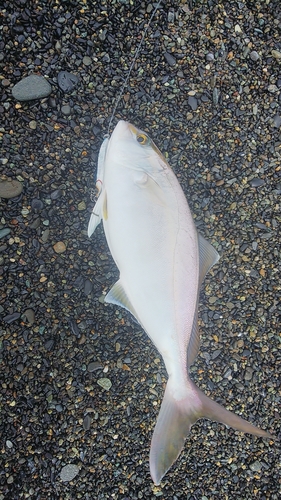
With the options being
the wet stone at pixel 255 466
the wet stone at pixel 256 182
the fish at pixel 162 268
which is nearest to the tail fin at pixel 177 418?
the fish at pixel 162 268

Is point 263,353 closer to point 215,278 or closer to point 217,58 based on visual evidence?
point 215,278

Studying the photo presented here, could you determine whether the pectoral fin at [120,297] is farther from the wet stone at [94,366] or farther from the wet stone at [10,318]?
the wet stone at [10,318]

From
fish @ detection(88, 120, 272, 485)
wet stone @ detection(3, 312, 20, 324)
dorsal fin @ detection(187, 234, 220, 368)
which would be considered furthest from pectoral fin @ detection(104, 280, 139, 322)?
wet stone @ detection(3, 312, 20, 324)

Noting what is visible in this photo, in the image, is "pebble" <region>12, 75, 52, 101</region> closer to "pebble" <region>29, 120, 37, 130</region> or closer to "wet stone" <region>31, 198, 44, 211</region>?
"pebble" <region>29, 120, 37, 130</region>

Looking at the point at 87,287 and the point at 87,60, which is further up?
the point at 87,60

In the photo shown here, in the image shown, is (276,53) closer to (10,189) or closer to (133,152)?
(133,152)

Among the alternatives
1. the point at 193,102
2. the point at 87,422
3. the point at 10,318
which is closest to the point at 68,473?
the point at 87,422
